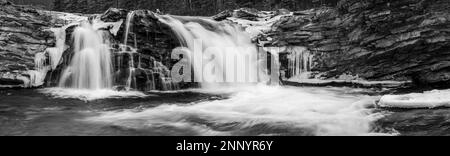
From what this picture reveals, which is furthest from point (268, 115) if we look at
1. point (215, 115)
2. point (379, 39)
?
point (379, 39)

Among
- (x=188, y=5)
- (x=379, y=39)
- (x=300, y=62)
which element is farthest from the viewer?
(x=188, y=5)

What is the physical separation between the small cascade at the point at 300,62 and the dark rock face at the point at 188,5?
37.2 ft

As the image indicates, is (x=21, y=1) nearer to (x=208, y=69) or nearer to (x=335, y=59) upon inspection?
(x=208, y=69)

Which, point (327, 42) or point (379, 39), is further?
point (327, 42)

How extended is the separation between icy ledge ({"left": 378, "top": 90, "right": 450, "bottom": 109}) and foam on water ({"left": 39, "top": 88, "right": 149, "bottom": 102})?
6.39 metres

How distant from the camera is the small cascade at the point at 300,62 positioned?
1424cm

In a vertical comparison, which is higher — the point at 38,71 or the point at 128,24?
the point at 128,24

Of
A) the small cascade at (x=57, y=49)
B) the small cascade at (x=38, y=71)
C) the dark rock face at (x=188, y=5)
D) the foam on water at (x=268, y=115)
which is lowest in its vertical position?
the foam on water at (x=268, y=115)

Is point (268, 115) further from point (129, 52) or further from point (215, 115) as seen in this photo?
point (129, 52)

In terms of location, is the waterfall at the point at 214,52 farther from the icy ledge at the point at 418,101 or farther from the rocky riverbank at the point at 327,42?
the icy ledge at the point at 418,101

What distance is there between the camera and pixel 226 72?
45.8ft

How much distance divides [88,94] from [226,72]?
4807 mm

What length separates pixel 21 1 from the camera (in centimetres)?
4412

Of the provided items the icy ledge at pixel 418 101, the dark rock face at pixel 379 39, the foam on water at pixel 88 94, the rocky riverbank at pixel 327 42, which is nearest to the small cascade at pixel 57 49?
the rocky riverbank at pixel 327 42
